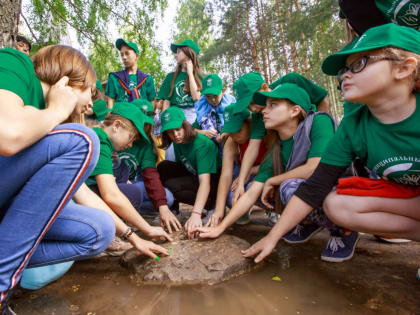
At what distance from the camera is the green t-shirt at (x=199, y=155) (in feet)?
8.05

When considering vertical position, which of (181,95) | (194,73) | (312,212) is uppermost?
(194,73)

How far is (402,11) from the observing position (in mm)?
1602

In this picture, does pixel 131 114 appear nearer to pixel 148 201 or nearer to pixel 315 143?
pixel 148 201

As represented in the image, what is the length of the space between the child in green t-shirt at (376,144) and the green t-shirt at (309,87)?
799 mm

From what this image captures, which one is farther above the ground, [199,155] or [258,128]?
[258,128]

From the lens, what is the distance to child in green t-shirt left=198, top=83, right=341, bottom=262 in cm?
193

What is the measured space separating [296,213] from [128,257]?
1.03m

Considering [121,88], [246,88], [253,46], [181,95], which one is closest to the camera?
[246,88]

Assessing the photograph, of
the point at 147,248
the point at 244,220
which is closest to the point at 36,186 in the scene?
the point at 147,248

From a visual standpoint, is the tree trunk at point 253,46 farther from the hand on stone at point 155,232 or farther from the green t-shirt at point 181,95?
the hand on stone at point 155,232

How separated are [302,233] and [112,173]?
1319mm

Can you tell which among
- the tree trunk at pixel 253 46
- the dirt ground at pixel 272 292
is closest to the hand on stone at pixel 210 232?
the dirt ground at pixel 272 292

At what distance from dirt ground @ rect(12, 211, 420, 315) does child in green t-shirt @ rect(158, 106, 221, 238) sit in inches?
23.5

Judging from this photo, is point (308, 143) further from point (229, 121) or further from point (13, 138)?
point (13, 138)
